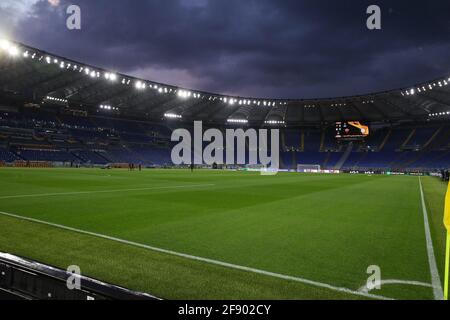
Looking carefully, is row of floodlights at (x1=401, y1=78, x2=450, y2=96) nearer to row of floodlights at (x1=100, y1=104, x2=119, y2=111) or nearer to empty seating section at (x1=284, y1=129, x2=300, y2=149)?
empty seating section at (x1=284, y1=129, x2=300, y2=149)

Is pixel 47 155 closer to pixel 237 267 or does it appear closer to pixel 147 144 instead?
pixel 147 144

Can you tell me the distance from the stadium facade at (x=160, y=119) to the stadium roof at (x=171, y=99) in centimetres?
19

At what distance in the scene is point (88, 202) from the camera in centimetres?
1245

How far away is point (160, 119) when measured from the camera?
87.3m

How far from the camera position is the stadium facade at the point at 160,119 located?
193 ft

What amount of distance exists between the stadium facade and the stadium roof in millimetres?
192

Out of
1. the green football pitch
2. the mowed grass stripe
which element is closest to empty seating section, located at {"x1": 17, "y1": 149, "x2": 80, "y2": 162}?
the green football pitch

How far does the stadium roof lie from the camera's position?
5403 cm

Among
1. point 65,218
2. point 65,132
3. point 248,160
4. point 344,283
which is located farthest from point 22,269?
point 248,160

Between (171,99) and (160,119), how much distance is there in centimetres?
1128

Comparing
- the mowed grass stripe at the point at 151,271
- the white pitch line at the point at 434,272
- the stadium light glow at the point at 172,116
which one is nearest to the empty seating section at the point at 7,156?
the stadium light glow at the point at 172,116

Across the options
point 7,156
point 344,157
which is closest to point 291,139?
point 344,157

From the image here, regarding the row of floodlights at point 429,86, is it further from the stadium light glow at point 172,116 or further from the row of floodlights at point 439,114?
the stadium light glow at point 172,116
